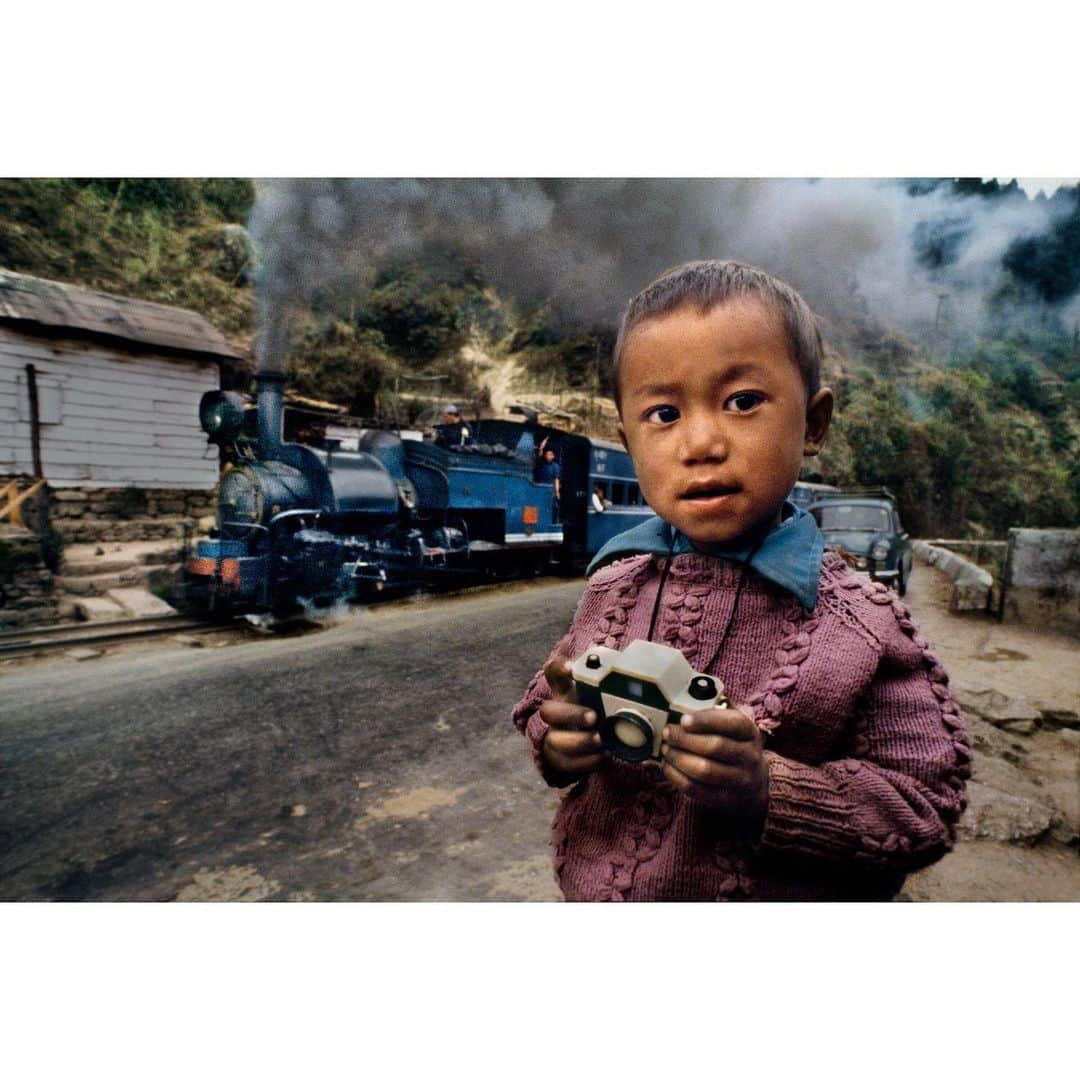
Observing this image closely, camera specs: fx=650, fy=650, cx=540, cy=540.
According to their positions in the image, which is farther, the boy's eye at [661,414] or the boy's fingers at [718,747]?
the boy's eye at [661,414]

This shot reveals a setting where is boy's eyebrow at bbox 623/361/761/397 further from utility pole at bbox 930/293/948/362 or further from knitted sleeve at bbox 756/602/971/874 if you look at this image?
utility pole at bbox 930/293/948/362

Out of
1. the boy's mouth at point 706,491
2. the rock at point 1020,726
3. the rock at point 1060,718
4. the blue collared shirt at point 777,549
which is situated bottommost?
the rock at point 1020,726

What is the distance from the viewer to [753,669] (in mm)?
1004

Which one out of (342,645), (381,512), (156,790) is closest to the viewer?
(156,790)

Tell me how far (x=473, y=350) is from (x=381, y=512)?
1.87 metres

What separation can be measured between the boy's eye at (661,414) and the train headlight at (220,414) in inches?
84.8

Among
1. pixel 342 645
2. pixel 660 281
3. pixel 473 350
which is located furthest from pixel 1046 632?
pixel 342 645

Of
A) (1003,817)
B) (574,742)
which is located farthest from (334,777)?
(1003,817)

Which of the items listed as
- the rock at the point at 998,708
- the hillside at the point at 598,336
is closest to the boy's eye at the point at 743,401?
the hillside at the point at 598,336

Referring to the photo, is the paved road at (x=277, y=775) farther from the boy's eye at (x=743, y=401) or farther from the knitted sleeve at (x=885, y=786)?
the boy's eye at (x=743, y=401)

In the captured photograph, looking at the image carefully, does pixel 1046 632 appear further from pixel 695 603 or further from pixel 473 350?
pixel 473 350

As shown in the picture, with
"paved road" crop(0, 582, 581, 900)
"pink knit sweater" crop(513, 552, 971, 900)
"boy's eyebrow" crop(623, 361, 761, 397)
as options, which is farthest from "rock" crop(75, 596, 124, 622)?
"boy's eyebrow" crop(623, 361, 761, 397)

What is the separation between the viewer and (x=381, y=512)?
4.25m

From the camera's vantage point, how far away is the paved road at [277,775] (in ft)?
6.21
